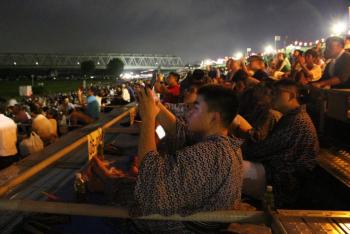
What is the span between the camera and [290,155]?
391 cm

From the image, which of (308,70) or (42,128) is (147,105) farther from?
(42,128)

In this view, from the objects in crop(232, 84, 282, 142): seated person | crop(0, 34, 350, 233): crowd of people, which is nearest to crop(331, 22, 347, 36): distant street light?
crop(0, 34, 350, 233): crowd of people

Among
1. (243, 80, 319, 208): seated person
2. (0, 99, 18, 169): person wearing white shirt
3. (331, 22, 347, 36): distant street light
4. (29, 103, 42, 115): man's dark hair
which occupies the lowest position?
(0, 99, 18, 169): person wearing white shirt

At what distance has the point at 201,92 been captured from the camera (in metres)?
2.73

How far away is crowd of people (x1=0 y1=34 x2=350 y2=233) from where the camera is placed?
2320 millimetres

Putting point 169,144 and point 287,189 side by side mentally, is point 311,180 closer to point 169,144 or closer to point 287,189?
point 287,189

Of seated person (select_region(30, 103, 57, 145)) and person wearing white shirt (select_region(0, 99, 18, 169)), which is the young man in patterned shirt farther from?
seated person (select_region(30, 103, 57, 145))

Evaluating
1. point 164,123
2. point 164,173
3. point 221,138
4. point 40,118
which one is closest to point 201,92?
point 221,138

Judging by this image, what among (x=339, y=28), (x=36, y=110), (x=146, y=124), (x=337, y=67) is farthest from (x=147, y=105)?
(x=339, y=28)

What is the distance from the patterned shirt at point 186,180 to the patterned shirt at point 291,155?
1.65m

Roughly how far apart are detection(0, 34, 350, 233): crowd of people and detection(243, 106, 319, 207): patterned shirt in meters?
0.01

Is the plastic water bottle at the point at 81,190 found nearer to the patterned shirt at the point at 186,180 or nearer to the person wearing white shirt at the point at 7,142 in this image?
the patterned shirt at the point at 186,180

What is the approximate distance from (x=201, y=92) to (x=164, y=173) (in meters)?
0.75

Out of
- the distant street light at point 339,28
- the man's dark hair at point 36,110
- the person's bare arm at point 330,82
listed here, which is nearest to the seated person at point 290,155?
the person's bare arm at point 330,82
